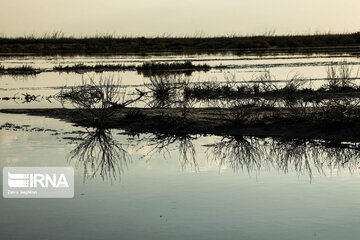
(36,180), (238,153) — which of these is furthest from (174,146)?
(36,180)

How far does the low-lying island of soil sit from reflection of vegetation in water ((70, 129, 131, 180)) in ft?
4.96

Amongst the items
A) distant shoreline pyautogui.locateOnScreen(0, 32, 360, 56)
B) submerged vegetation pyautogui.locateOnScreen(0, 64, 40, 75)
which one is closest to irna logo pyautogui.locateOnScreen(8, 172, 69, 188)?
submerged vegetation pyautogui.locateOnScreen(0, 64, 40, 75)

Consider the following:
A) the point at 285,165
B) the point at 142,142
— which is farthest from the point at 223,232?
the point at 142,142

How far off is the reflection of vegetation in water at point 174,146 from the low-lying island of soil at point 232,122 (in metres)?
0.84

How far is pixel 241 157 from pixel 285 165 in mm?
1112

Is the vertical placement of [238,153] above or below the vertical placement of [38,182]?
above

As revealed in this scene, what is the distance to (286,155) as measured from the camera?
14.4 m

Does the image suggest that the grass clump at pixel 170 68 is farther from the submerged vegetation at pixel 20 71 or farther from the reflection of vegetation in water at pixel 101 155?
the reflection of vegetation in water at pixel 101 155

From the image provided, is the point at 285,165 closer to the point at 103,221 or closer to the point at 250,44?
the point at 103,221

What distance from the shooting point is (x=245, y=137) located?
16.9 m

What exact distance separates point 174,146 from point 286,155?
102 inches

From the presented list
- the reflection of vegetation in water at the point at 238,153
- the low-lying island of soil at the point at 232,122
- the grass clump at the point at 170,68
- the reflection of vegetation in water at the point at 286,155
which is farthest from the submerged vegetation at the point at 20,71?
the reflection of vegetation in water at the point at 286,155

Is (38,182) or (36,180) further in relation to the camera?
(36,180)

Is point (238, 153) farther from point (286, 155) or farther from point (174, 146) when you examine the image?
point (174, 146)
